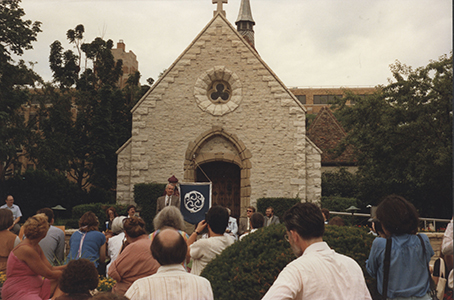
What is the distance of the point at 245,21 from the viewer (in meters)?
43.1

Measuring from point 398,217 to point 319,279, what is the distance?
130 centimetres

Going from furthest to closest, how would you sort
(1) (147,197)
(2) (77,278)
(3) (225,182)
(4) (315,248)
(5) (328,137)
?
(5) (328,137)
(3) (225,182)
(1) (147,197)
(2) (77,278)
(4) (315,248)

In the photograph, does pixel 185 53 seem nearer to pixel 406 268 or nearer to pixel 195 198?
pixel 195 198

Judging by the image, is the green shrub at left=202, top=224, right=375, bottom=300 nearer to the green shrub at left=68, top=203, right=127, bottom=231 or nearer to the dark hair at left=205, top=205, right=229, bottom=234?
the dark hair at left=205, top=205, right=229, bottom=234

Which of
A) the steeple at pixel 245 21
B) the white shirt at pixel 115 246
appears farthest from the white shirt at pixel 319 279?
the steeple at pixel 245 21

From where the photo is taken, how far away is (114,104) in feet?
80.6

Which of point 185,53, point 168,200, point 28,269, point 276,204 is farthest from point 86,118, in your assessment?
point 28,269

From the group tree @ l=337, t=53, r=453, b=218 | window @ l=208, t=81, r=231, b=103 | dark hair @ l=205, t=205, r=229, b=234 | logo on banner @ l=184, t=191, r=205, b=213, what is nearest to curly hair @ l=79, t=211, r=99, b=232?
dark hair @ l=205, t=205, r=229, b=234

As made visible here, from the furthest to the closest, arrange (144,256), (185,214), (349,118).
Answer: (349,118), (185,214), (144,256)

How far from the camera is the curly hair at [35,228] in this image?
4480mm

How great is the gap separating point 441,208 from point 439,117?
4.73m

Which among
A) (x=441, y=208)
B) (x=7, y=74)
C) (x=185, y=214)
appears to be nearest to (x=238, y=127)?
(x=185, y=214)

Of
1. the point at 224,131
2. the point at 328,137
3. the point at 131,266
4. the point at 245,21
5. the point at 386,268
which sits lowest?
the point at 131,266

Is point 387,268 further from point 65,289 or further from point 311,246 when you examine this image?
point 65,289
